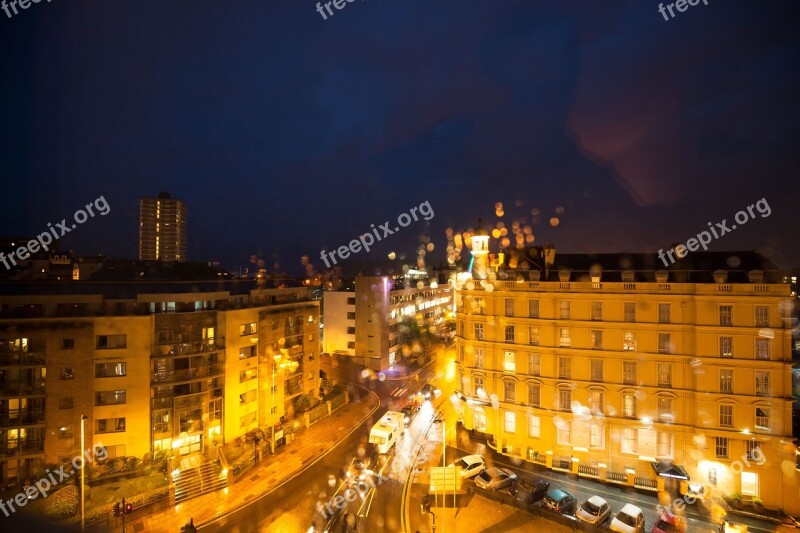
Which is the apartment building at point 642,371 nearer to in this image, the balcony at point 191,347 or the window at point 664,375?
the window at point 664,375

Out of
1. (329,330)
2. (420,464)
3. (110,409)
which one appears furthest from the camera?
(329,330)

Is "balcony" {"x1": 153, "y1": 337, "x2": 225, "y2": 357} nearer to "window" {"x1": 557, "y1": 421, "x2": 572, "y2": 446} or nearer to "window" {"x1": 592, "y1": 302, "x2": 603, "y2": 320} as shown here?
"window" {"x1": 557, "y1": 421, "x2": 572, "y2": 446}

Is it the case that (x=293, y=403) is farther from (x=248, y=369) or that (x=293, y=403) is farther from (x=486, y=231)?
(x=486, y=231)

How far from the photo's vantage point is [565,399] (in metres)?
33.4

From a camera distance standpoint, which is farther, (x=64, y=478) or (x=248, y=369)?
(x=248, y=369)

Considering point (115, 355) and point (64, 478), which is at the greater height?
point (115, 355)

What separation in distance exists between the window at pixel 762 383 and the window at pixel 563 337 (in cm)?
1207

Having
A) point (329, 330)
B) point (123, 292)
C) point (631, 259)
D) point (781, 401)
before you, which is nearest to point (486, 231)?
point (631, 259)

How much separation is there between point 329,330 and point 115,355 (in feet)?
128

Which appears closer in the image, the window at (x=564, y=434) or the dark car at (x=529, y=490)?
the dark car at (x=529, y=490)

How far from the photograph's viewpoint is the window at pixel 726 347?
97.4ft

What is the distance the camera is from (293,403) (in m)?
43.3

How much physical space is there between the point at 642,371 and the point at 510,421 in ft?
35.2

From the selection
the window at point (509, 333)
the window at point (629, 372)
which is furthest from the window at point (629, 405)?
the window at point (509, 333)
